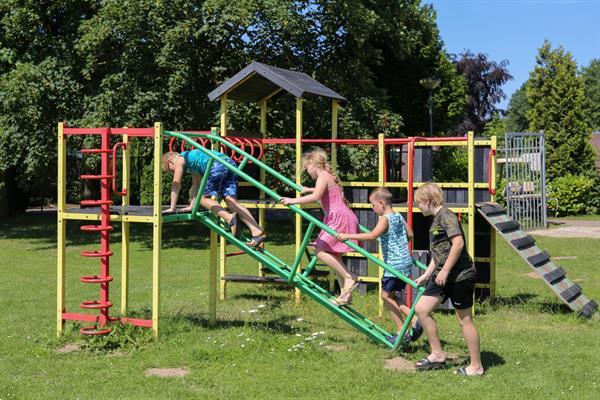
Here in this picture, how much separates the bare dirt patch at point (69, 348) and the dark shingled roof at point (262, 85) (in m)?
3.91

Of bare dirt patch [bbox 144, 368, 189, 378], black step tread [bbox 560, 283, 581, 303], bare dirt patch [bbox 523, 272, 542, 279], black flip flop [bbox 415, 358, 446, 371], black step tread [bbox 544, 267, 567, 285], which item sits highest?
black step tread [bbox 544, 267, 567, 285]

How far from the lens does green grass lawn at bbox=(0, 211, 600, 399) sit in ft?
18.6

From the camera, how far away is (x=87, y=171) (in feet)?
69.8

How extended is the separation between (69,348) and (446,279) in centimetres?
362

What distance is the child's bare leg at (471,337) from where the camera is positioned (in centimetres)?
593

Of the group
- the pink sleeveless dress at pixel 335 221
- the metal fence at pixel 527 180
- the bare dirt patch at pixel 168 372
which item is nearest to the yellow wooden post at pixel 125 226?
the bare dirt patch at pixel 168 372

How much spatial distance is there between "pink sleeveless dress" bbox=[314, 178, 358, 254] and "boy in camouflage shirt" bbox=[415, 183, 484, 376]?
115 cm

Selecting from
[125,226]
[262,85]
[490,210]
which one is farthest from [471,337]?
[262,85]

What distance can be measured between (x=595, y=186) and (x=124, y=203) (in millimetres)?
21839

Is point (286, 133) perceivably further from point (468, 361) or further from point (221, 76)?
point (468, 361)

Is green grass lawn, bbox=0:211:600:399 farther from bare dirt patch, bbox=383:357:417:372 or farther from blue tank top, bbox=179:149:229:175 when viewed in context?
blue tank top, bbox=179:149:229:175

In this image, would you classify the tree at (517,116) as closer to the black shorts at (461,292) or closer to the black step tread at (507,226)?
the black step tread at (507,226)

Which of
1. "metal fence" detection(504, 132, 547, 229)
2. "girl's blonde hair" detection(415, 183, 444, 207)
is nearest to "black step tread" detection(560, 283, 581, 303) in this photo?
"girl's blonde hair" detection(415, 183, 444, 207)

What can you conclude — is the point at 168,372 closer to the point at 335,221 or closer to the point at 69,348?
the point at 69,348
